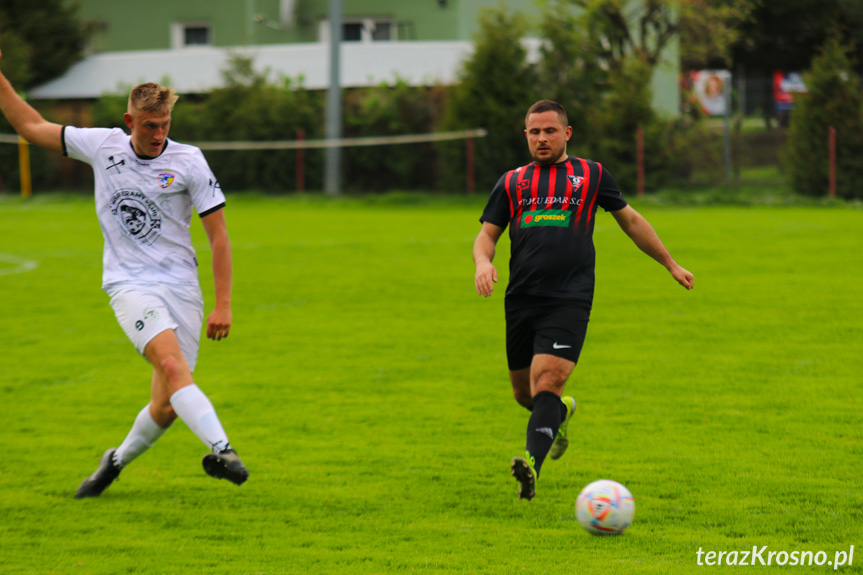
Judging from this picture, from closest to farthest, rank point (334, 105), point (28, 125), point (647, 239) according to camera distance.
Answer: point (28, 125)
point (647, 239)
point (334, 105)

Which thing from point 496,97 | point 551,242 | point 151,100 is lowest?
point 551,242

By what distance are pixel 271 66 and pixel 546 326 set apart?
1297 inches

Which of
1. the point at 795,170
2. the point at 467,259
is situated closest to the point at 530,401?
the point at 467,259

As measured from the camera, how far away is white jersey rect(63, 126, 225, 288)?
5.25 metres

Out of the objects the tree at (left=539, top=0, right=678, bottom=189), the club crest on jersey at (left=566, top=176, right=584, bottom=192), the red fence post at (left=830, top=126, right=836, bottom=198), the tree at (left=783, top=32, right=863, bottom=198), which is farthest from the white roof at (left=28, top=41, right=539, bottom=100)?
the club crest on jersey at (left=566, top=176, right=584, bottom=192)

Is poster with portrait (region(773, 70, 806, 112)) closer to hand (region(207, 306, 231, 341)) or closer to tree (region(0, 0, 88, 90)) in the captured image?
tree (region(0, 0, 88, 90))

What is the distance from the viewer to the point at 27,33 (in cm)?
3900

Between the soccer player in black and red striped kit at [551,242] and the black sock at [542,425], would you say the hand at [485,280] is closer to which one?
the soccer player in black and red striped kit at [551,242]

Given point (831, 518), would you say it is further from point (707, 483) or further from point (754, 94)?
point (754, 94)

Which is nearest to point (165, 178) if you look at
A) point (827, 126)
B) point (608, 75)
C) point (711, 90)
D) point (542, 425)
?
point (542, 425)

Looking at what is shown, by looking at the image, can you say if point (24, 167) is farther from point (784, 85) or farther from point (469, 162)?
point (784, 85)

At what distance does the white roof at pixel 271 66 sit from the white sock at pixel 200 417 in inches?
1109

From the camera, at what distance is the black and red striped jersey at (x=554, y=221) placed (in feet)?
17.9

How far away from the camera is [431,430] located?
7020 mm
